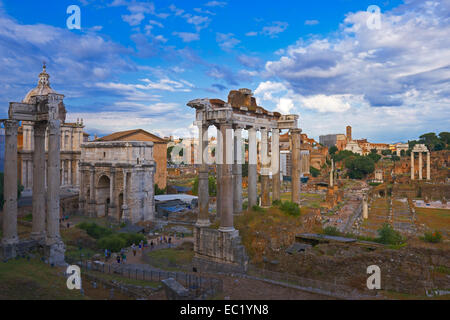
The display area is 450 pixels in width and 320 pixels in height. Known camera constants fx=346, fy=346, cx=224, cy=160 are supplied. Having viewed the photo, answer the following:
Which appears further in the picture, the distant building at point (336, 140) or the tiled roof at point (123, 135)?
the distant building at point (336, 140)

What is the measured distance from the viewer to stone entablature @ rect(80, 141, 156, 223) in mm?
36625

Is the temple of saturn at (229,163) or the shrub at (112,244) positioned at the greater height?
the temple of saturn at (229,163)

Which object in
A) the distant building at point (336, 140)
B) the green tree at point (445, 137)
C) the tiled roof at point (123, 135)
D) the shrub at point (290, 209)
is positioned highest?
the distant building at point (336, 140)

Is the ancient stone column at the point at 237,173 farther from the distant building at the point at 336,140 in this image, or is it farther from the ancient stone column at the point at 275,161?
the distant building at the point at 336,140

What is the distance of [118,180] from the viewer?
1500 inches

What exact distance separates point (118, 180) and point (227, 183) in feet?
79.3

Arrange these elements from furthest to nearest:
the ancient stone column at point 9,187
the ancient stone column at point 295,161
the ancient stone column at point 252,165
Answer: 1. the ancient stone column at point 295,161
2. the ancient stone column at point 252,165
3. the ancient stone column at point 9,187

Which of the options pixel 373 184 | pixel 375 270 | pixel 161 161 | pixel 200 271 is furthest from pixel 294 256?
pixel 373 184

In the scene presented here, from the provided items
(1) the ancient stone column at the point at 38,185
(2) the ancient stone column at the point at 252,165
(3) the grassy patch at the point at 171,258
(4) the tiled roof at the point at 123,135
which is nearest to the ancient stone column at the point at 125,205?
(3) the grassy patch at the point at 171,258

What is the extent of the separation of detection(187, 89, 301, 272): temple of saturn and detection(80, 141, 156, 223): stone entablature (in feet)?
60.0

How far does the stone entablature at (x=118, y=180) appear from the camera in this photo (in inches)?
1442

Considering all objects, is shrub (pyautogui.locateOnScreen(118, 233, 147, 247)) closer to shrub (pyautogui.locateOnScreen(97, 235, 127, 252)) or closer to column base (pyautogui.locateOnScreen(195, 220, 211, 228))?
shrub (pyautogui.locateOnScreen(97, 235, 127, 252))

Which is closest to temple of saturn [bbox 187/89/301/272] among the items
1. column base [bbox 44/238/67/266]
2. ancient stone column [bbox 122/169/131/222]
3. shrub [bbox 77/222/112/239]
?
column base [bbox 44/238/67/266]

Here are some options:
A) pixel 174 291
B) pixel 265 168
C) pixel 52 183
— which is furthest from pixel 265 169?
pixel 52 183
